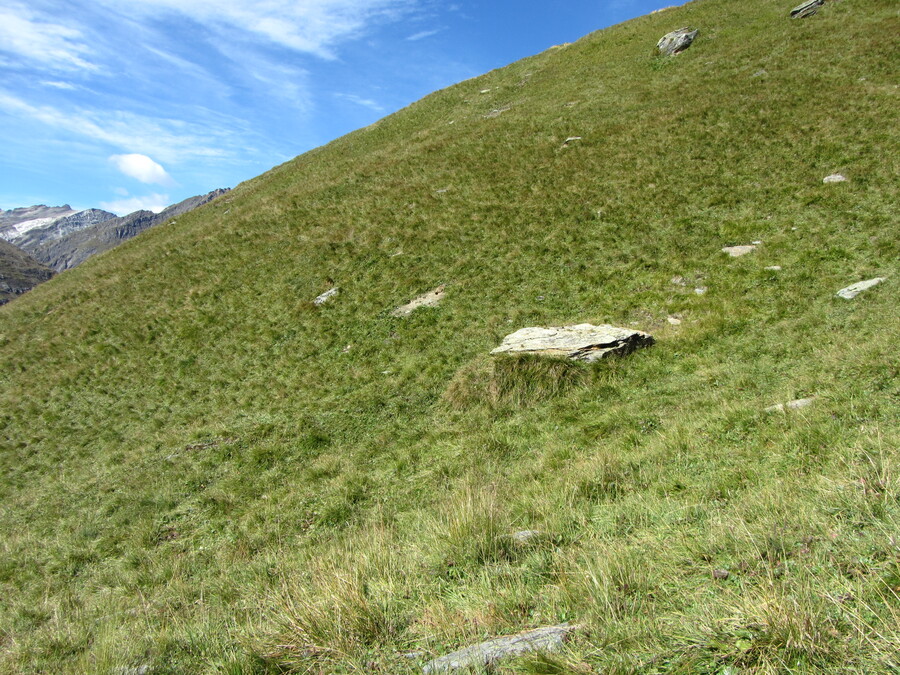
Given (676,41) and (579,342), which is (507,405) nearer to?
(579,342)

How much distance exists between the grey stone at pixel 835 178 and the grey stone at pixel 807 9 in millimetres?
25658

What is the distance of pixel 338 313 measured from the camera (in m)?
20.5

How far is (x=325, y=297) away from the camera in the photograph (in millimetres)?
21781

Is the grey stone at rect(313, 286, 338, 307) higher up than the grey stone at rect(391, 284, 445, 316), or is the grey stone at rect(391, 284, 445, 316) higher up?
the grey stone at rect(313, 286, 338, 307)

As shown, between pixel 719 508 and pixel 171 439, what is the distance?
16.6 metres

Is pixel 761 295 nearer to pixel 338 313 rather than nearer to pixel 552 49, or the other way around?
pixel 338 313

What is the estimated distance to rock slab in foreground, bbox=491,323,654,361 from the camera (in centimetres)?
1296

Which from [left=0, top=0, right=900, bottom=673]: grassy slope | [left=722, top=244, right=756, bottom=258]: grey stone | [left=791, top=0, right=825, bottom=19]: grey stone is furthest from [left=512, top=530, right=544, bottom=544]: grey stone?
[left=791, top=0, right=825, bottom=19]: grey stone

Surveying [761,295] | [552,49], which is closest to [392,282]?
[761,295]

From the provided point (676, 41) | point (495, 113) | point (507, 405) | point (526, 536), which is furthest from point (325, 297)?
point (676, 41)

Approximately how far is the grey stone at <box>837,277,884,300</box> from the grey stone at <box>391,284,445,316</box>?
13.3 meters

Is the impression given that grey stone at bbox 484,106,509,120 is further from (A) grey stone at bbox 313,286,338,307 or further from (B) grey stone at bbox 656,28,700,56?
(A) grey stone at bbox 313,286,338,307

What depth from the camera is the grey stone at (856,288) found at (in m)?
12.2

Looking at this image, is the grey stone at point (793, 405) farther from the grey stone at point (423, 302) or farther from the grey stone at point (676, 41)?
the grey stone at point (676, 41)
